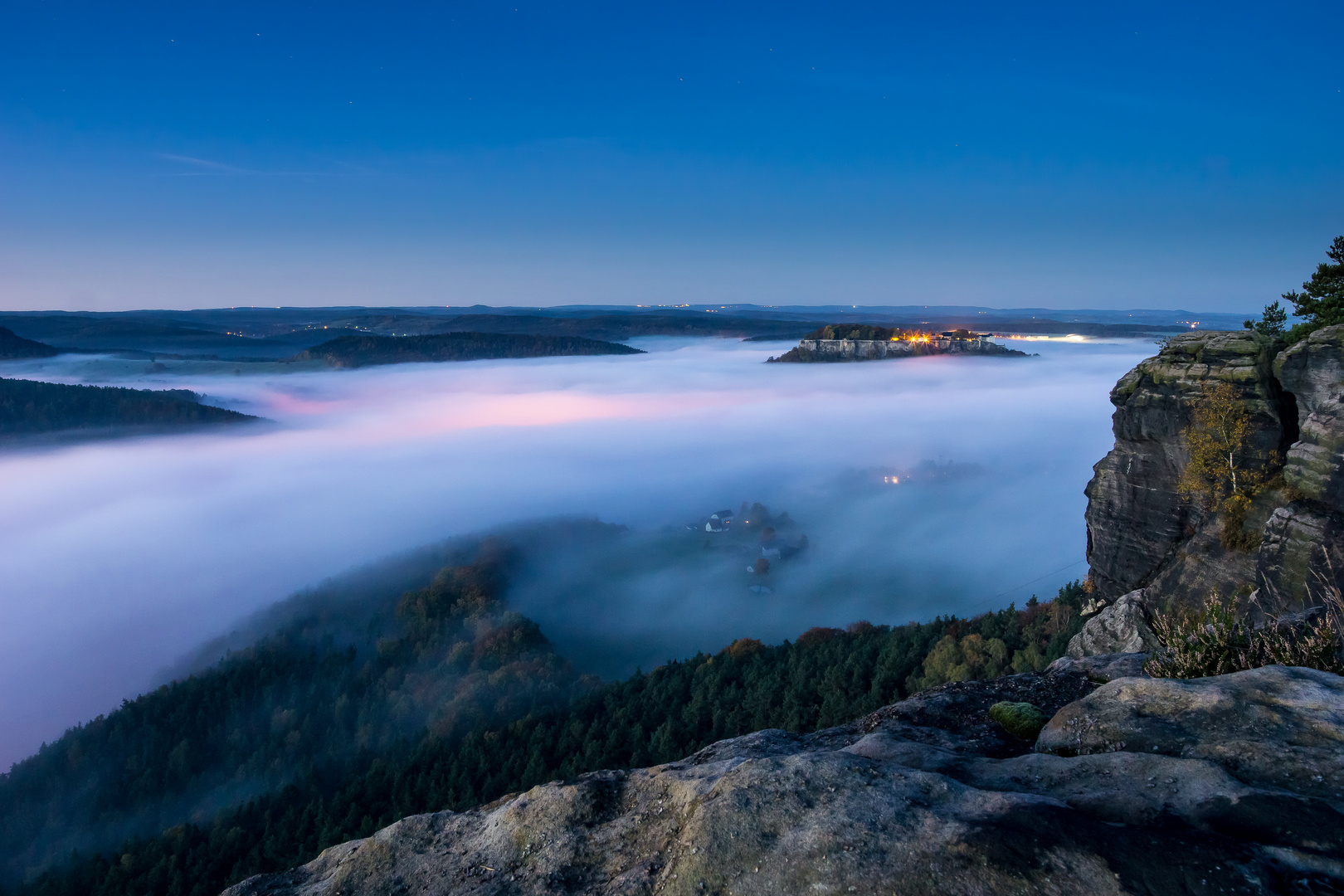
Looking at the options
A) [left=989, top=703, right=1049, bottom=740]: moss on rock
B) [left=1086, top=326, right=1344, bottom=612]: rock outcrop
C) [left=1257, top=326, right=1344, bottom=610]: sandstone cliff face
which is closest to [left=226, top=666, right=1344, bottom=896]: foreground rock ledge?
[left=989, top=703, right=1049, bottom=740]: moss on rock

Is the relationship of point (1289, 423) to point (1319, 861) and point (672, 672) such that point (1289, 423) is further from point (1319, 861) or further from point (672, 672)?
point (672, 672)

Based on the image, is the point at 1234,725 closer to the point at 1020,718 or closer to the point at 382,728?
the point at 1020,718

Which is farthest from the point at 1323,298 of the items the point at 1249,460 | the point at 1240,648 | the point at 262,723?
the point at 262,723

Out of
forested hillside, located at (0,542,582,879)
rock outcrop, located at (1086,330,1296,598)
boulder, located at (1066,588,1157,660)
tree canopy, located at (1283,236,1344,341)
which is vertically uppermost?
tree canopy, located at (1283,236,1344,341)

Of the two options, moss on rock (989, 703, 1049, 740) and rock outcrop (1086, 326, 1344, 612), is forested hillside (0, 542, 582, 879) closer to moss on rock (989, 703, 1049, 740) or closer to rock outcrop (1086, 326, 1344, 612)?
rock outcrop (1086, 326, 1344, 612)

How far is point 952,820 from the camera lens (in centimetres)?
881

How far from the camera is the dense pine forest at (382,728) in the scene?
72188 mm

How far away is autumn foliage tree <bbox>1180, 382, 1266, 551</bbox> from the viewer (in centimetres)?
3925

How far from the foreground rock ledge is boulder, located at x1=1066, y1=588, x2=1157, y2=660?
36.0 metres

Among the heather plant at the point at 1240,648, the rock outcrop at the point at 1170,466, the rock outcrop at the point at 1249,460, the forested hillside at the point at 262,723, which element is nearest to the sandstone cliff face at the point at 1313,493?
the rock outcrop at the point at 1249,460

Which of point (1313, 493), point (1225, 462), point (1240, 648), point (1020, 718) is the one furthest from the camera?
point (1225, 462)

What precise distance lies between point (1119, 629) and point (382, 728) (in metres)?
112

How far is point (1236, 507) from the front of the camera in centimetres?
3928

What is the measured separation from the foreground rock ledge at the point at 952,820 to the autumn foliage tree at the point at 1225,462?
3543 centimetres
